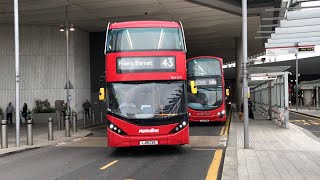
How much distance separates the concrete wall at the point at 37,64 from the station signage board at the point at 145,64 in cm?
2038

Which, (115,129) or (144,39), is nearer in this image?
(115,129)

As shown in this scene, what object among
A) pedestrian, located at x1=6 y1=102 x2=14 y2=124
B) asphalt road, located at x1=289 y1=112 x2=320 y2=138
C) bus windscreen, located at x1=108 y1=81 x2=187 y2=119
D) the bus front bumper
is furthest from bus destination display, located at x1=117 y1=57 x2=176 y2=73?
pedestrian, located at x1=6 y1=102 x2=14 y2=124

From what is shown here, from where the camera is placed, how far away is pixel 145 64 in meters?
12.7

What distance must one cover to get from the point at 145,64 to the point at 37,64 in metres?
21.2

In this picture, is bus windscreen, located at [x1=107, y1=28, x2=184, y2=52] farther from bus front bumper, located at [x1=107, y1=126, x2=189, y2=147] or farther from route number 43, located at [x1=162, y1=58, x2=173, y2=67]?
bus front bumper, located at [x1=107, y1=126, x2=189, y2=147]

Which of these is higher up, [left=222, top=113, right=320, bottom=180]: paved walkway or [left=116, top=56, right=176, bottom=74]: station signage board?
[left=116, top=56, right=176, bottom=74]: station signage board

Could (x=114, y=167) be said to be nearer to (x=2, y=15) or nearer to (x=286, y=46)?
(x=286, y=46)

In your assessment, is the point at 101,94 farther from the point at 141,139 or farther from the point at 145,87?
the point at 141,139

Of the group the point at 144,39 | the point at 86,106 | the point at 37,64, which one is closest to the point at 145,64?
the point at 144,39

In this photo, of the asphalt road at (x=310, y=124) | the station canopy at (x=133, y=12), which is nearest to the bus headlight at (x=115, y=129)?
the asphalt road at (x=310, y=124)

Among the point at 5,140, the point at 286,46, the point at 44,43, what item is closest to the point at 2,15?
the point at 44,43

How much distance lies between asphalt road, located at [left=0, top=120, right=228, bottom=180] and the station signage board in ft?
8.57

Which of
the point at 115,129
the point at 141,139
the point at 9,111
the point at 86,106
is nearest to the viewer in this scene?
the point at 141,139

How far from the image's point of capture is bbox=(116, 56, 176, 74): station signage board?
12719 millimetres
